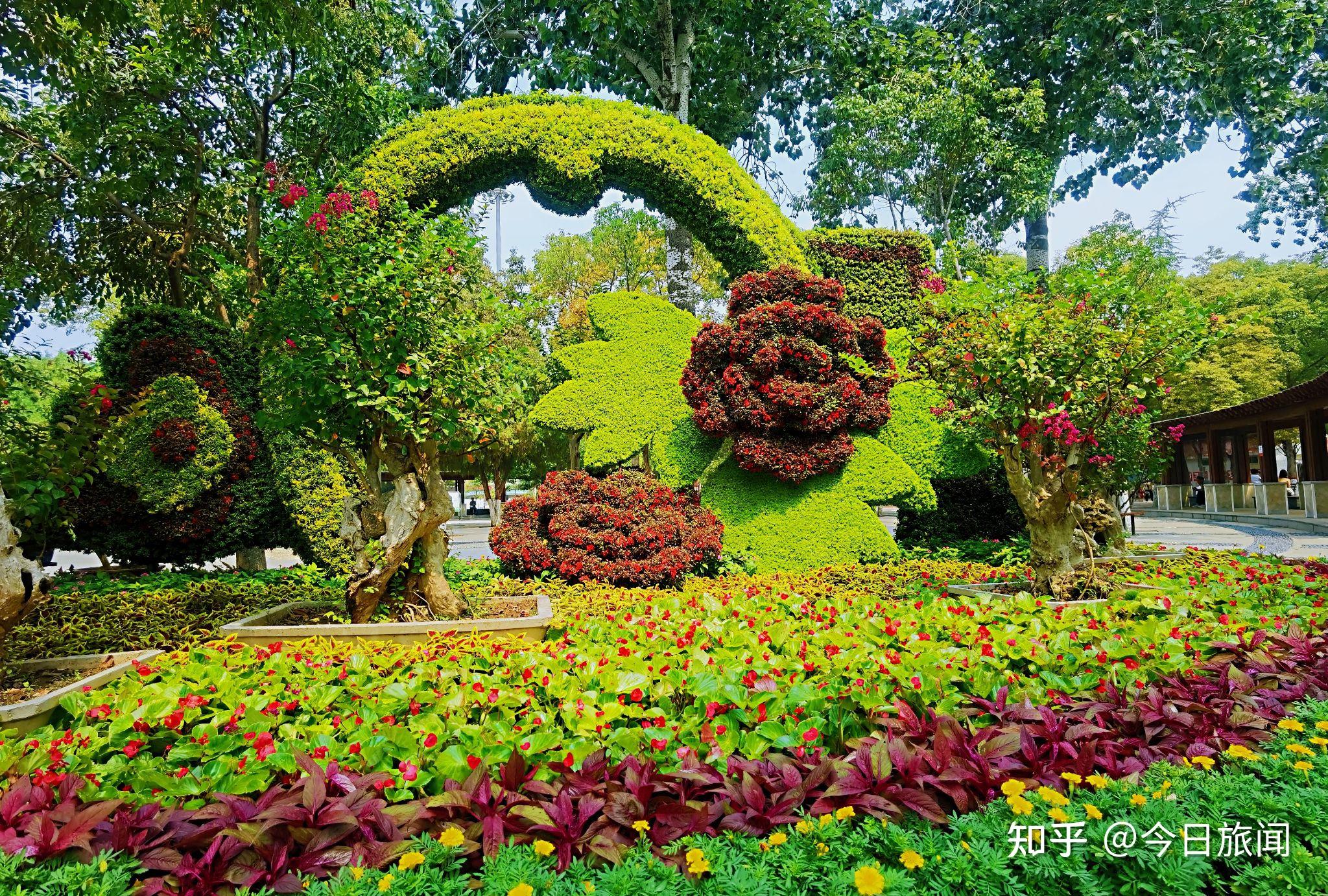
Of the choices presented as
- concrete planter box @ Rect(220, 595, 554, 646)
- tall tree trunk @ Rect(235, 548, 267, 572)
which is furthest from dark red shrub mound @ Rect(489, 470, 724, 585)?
tall tree trunk @ Rect(235, 548, 267, 572)

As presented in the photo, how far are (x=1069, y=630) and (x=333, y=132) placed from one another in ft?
33.8

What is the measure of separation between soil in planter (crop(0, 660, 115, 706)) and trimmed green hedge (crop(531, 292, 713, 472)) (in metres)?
4.62

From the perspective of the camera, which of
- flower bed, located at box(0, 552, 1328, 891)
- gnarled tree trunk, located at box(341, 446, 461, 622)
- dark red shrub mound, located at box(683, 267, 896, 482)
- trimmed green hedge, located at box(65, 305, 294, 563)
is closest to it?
flower bed, located at box(0, 552, 1328, 891)

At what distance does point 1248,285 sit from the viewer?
28.3m

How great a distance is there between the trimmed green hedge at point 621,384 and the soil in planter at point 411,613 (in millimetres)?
2993

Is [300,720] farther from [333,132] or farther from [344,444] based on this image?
[333,132]

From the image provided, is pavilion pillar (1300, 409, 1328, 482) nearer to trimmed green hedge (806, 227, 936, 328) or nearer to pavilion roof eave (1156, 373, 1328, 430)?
pavilion roof eave (1156, 373, 1328, 430)

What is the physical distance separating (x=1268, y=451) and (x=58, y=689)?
1040 inches

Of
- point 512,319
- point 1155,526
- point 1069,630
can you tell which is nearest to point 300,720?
point 512,319

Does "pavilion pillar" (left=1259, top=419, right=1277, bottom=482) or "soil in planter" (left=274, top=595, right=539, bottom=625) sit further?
"pavilion pillar" (left=1259, top=419, right=1277, bottom=482)

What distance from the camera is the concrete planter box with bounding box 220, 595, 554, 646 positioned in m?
4.10

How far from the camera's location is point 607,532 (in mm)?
6711

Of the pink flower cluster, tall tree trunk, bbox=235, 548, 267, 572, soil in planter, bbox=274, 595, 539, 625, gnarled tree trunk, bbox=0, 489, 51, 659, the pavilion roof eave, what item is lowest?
soil in planter, bbox=274, 595, 539, 625

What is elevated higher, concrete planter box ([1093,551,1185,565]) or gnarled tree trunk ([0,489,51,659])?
gnarled tree trunk ([0,489,51,659])
